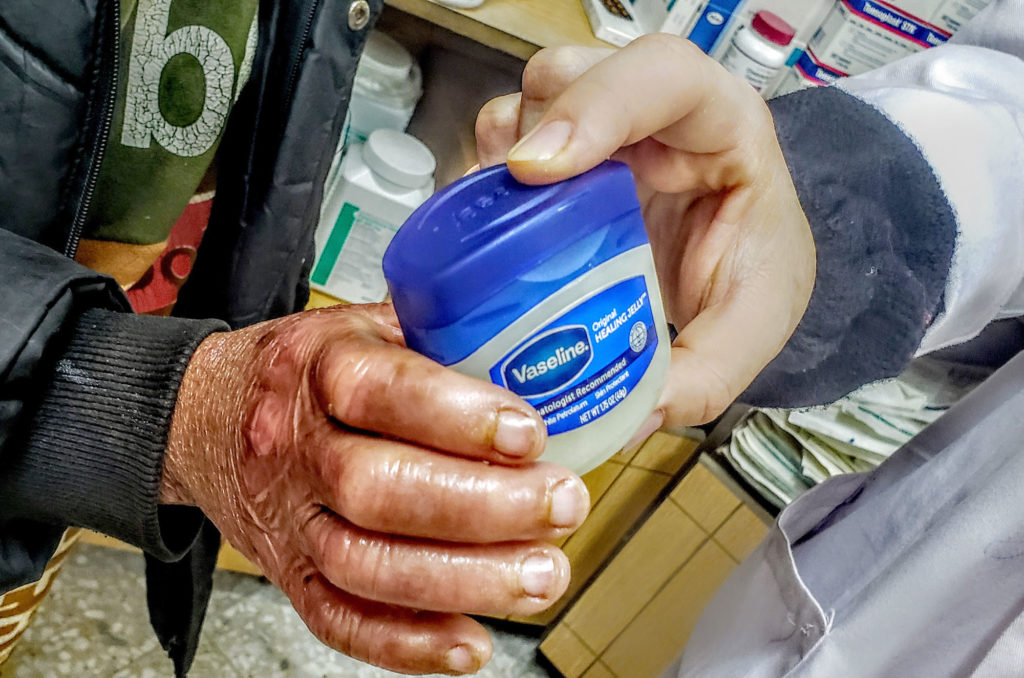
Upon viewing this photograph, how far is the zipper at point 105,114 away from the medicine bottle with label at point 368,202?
1.43 ft

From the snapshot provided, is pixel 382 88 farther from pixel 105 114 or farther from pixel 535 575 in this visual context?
→ pixel 535 575

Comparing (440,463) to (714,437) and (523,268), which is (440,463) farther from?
(714,437)

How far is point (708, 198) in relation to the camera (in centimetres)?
54

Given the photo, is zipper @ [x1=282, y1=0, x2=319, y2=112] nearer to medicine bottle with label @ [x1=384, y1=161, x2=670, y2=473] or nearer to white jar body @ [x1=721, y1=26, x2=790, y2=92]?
medicine bottle with label @ [x1=384, y1=161, x2=670, y2=473]

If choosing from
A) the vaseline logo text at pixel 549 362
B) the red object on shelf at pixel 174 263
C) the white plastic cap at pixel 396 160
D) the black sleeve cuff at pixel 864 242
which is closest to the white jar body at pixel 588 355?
the vaseline logo text at pixel 549 362

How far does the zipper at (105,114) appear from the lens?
16.3 inches

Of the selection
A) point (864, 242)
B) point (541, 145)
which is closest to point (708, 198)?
point (864, 242)

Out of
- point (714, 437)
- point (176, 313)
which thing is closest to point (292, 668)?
point (176, 313)

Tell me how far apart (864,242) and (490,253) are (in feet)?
1.34

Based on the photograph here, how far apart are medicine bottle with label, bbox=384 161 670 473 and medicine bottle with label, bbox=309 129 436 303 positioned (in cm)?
60

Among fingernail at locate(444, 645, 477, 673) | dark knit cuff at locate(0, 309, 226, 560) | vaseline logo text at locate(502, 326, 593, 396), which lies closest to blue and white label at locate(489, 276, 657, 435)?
vaseline logo text at locate(502, 326, 593, 396)

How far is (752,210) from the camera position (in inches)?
20.1

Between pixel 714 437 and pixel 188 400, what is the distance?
2.76ft

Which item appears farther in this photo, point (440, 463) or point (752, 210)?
point (752, 210)
